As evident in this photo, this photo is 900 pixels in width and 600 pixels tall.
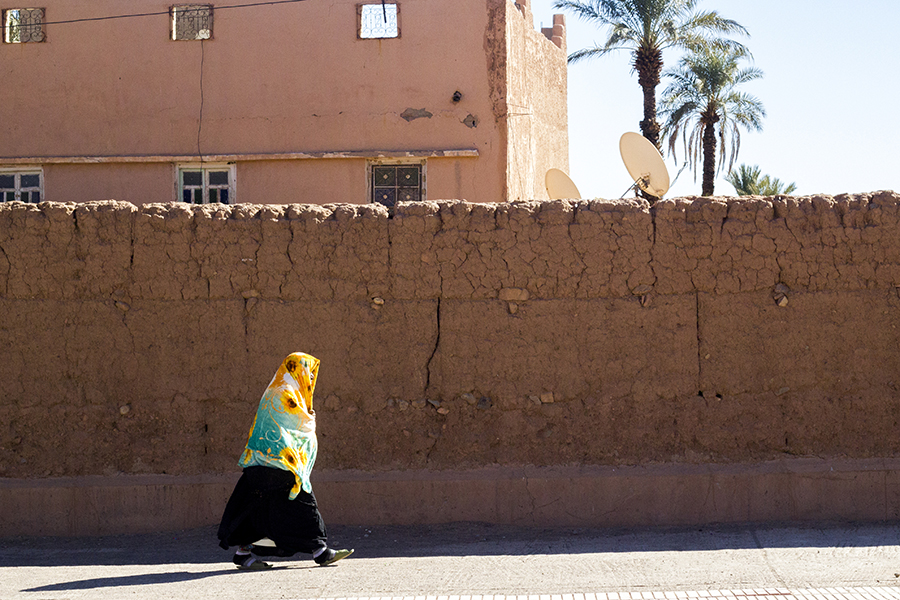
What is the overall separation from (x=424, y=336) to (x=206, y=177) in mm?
6320

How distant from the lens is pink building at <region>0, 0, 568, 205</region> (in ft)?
37.0

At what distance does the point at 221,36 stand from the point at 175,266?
617cm

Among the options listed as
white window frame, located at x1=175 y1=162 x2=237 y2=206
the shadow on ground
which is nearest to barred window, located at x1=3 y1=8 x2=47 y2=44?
white window frame, located at x1=175 y1=162 x2=237 y2=206

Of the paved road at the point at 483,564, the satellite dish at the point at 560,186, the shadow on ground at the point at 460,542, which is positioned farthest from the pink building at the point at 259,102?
the paved road at the point at 483,564

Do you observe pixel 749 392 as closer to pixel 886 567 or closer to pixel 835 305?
pixel 835 305

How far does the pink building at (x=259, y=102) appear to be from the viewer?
11.3 metres

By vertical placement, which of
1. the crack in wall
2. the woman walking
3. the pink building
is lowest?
the woman walking

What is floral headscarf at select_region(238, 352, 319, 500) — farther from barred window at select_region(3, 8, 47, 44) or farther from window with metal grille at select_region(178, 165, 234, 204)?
barred window at select_region(3, 8, 47, 44)

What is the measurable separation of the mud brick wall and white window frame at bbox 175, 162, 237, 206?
17.3 ft

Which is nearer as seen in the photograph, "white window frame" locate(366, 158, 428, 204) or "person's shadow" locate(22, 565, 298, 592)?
"person's shadow" locate(22, 565, 298, 592)

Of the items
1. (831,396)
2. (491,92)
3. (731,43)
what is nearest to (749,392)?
(831,396)

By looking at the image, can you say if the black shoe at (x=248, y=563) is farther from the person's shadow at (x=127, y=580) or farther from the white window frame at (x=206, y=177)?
the white window frame at (x=206, y=177)

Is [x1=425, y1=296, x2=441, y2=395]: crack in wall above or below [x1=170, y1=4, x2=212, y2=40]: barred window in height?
below

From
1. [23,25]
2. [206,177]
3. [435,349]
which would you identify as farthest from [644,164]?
[23,25]
